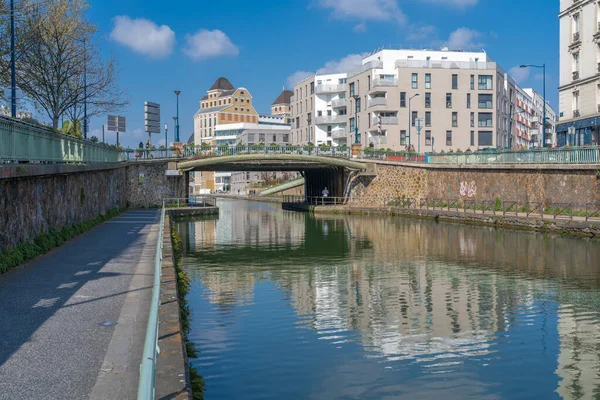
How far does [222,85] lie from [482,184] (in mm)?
152692

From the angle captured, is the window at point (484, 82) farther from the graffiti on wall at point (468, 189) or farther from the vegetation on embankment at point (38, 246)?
the vegetation on embankment at point (38, 246)

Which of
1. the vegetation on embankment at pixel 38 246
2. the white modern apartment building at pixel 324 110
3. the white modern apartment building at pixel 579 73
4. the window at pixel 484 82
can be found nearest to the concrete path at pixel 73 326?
the vegetation on embankment at pixel 38 246

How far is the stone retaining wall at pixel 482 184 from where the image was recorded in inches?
1570

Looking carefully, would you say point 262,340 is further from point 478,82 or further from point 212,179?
point 212,179

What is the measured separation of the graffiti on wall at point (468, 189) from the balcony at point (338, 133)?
154ft

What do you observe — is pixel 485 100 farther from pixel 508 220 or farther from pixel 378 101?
pixel 508 220

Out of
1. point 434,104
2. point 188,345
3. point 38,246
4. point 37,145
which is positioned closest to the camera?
point 188,345

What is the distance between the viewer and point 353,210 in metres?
60.5

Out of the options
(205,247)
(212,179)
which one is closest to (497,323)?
(205,247)

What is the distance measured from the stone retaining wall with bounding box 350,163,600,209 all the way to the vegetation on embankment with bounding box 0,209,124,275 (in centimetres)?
2754

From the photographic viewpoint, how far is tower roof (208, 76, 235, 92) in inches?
7693

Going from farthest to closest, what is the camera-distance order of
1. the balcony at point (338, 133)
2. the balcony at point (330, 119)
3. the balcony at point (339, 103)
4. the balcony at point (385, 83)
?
the balcony at point (339, 103)
the balcony at point (330, 119)
the balcony at point (338, 133)
the balcony at point (385, 83)

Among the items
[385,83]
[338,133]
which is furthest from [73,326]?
[338,133]

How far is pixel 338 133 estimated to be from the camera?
101m
